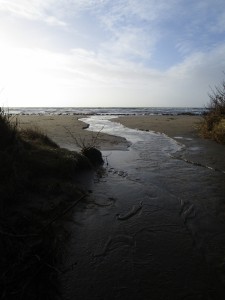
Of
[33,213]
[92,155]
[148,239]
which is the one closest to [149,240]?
[148,239]

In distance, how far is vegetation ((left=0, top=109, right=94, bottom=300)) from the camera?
10.9ft

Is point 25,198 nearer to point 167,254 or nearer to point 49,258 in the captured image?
point 49,258

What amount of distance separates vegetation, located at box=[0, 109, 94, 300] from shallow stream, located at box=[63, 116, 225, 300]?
10.9 inches

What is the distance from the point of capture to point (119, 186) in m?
7.38

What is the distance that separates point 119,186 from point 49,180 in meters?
1.86

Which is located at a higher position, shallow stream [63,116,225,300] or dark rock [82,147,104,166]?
dark rock [82,147,104,166]

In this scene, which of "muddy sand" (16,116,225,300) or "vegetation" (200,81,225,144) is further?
"vegetation" (200,81,225,144)

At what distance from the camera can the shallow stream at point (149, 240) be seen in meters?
3.45

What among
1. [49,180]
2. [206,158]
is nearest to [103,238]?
[49,180]

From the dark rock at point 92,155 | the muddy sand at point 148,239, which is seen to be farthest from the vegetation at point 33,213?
the dark rock at point 92,155

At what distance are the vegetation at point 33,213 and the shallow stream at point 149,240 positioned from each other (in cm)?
28

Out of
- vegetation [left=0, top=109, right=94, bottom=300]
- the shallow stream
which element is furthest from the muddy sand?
vegetation [left=0, top=109, right=94, bottom=300]

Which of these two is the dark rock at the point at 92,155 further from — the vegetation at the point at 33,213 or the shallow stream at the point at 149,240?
the shallow stream at the point at 149,240

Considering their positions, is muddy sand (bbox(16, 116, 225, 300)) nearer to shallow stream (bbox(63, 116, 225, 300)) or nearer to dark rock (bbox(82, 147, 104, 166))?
shallow stream (bbox(63, 116, 225, 300))
